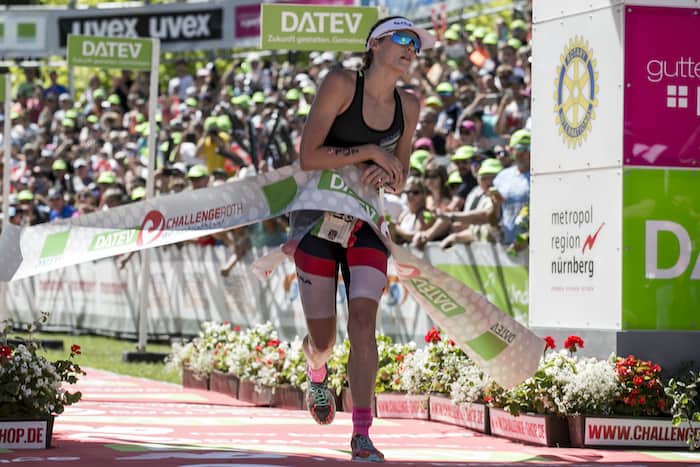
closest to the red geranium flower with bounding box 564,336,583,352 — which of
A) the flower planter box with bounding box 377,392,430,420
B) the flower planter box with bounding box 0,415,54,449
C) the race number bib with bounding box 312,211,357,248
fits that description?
the flower planter box with bounding box 377,392,430,420

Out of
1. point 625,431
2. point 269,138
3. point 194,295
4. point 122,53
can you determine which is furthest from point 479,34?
point 625,431

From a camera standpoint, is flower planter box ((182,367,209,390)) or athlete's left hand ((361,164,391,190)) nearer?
athlete's left hand ((361,164,391,190))

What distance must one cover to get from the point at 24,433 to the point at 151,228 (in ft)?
6.32

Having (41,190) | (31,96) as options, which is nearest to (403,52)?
(41,190)

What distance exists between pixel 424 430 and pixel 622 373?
5.17 ft

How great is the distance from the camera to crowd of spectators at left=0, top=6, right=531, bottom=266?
1702 centimetres

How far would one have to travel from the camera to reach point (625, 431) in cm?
993

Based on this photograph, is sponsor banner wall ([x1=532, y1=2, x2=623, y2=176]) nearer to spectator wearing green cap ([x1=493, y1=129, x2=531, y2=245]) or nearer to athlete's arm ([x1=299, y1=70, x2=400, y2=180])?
athlete's arm ([x1=299, y1=70, x2=400, y2=180])

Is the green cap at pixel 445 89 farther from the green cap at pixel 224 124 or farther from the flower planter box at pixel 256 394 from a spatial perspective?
the flower planter box at pixel 256 394

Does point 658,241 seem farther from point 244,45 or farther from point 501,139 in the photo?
point 244,45

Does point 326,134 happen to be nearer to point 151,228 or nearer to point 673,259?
point 151,228

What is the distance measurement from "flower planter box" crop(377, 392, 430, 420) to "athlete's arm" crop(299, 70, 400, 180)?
3.48 metres

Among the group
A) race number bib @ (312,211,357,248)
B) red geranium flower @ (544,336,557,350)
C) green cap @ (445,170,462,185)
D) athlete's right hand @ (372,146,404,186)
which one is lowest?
red geranium flower @ (544,336,557,350)

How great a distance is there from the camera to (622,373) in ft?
33.1
